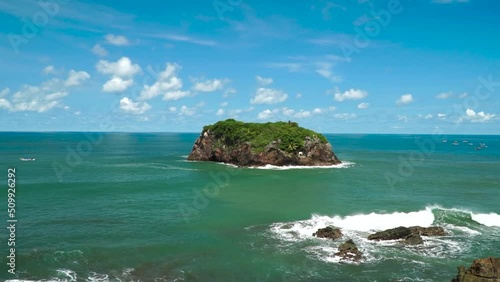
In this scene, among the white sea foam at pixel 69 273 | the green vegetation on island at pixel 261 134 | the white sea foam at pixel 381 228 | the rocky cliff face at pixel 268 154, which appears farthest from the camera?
the green vegetation on island at pixel 261 134

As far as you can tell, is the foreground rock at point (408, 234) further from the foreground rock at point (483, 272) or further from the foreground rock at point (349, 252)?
the foreground rock at point (483, 272)

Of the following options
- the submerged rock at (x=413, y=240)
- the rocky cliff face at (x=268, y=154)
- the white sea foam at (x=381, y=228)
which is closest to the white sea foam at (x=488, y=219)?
the white sea foam at (x=381, y=228)

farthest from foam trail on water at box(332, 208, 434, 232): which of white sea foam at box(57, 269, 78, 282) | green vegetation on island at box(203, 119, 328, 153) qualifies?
green vegetation on island at box(203, 119, 328, 153)

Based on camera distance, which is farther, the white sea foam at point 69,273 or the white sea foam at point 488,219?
the white sea foam at point 488,219

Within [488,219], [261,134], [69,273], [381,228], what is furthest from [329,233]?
[261,134]

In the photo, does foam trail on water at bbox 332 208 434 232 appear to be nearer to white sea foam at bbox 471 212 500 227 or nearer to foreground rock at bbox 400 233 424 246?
white sea foam at bbox 471 212 500 227
